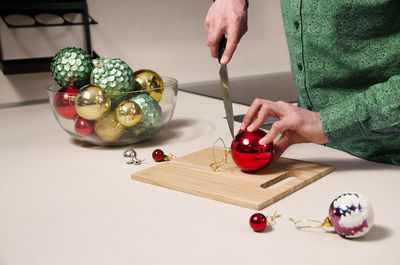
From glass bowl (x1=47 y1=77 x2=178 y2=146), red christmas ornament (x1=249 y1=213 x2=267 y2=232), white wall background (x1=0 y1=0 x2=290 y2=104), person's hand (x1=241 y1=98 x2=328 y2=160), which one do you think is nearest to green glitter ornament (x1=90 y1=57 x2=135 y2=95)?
glass bowl (x1=47 y1=77 x2=178 y2=146)

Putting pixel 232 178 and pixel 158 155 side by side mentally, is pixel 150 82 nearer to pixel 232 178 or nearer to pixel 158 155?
pixel 158 155

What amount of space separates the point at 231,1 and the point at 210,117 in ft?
1.45

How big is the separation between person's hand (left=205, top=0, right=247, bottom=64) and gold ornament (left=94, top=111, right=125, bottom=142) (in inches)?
10.2

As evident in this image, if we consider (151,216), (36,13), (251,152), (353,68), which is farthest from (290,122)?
(36,13)

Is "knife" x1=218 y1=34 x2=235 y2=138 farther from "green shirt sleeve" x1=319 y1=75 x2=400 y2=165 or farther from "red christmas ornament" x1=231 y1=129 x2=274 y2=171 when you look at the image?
"green shirt sleeve" x1=319 y1=75 x2=400 y2=165

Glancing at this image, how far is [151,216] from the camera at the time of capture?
0.72 m

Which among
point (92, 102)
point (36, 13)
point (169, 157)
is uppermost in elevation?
point (36, 13)

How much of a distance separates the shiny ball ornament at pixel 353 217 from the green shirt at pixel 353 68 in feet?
0.86

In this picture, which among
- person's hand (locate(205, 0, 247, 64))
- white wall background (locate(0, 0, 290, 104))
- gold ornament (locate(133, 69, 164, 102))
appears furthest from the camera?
white wall background (locate(0, 0, 290, 104))

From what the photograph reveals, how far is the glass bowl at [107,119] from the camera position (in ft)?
3.43

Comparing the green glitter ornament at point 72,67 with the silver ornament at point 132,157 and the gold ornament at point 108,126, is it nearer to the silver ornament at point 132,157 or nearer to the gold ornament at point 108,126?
the gold ornament at point 108,126

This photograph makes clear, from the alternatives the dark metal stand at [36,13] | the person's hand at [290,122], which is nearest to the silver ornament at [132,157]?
the person's hand at [290,122]

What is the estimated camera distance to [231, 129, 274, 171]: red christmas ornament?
850mm

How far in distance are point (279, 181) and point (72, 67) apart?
52cm
